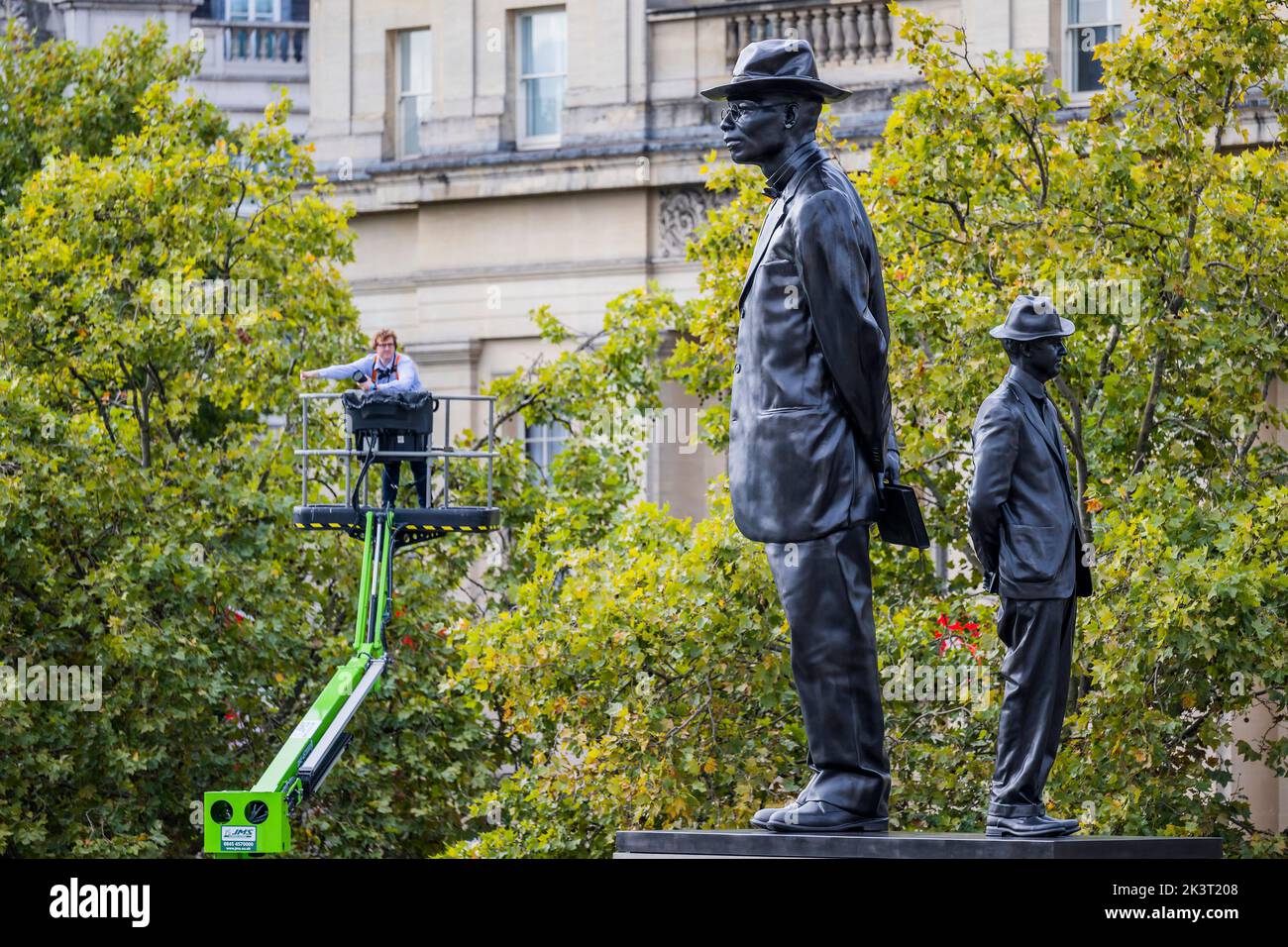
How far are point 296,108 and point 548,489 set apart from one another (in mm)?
19348

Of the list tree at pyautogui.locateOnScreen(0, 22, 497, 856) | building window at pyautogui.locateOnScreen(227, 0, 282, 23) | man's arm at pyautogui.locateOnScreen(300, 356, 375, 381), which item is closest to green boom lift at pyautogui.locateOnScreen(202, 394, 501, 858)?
man's arm at pyautogui.locateOnScreen(300, 356, 375, 381)

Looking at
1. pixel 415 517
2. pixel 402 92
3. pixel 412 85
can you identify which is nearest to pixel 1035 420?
pixel 415 517

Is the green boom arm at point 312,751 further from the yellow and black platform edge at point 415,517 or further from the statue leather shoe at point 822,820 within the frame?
the statue leather shoe at point 822,820

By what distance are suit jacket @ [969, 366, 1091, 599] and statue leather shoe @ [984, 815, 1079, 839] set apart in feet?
3.24

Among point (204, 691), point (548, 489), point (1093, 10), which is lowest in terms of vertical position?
point (204, 691)

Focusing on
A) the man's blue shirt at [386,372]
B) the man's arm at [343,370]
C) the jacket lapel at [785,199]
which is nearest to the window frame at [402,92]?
the man's blue shirt at [386,372]

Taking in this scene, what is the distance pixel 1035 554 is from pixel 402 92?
27735mm

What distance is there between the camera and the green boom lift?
2002 centimetres

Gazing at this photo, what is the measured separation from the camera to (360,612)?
21453 mm

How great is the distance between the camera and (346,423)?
2059 cm

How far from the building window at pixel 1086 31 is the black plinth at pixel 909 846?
22.3 m

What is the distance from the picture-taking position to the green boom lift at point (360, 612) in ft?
65.7
